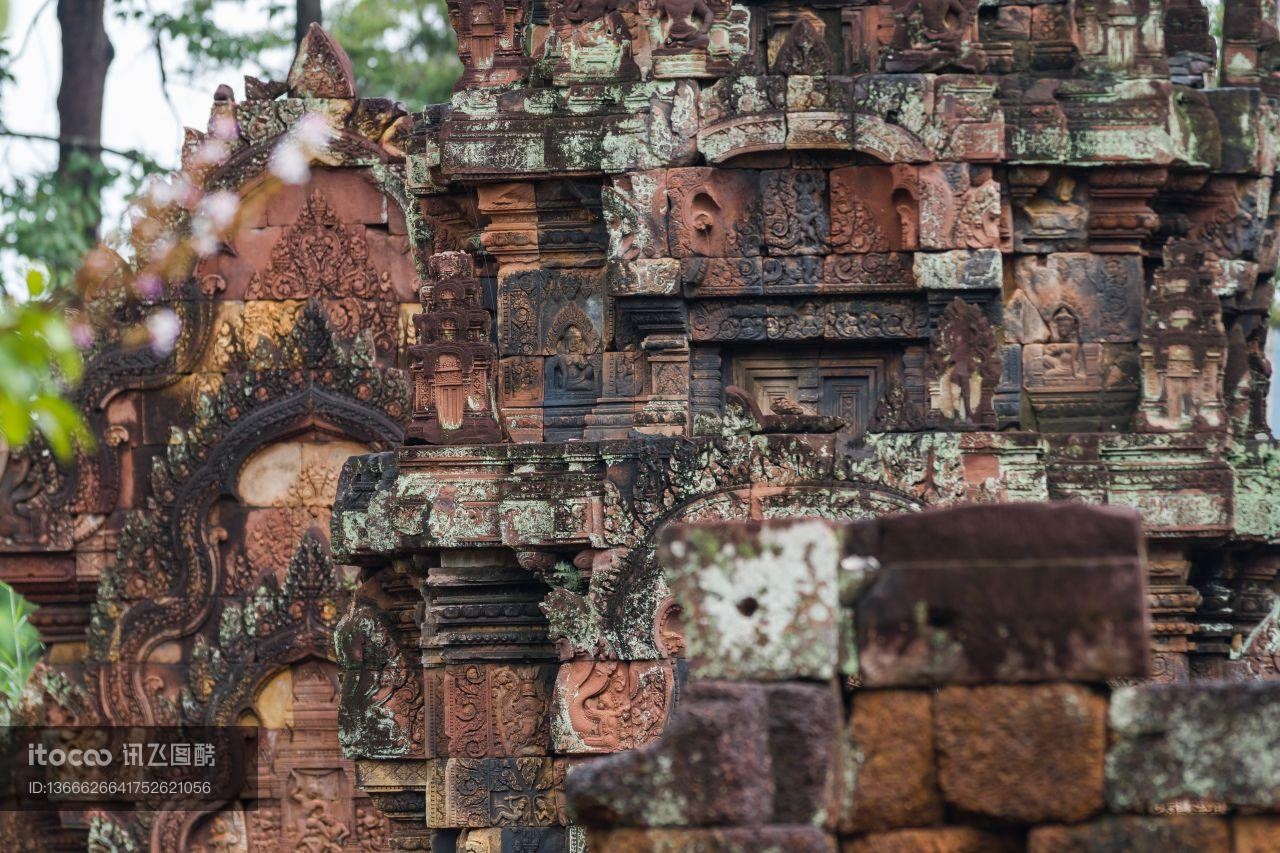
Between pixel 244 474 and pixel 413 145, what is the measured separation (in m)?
3.92

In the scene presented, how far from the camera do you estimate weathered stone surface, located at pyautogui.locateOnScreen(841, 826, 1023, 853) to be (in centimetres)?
746

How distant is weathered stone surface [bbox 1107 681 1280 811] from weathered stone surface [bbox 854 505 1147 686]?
0.12 meters

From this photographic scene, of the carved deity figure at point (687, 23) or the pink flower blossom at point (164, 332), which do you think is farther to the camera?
the pink flower blossom at point (164, 332)

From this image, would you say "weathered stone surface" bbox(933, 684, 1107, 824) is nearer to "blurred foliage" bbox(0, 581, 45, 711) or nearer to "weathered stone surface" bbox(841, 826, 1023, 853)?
"weathered stone surface" bbox(841, 826, 1023, 853)

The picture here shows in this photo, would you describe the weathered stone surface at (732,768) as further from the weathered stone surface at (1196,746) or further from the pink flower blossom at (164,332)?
the pink flower blossom at (164,332)

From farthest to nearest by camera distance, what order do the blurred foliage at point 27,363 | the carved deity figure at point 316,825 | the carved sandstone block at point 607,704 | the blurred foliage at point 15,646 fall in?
1. the blurred foliage at point 15,646
2. the carved deity figure at point 316,825
3. the carved sandstone block at point 607,704
4. the blurred foliage at point 27,363

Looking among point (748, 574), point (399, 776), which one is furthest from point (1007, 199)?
point (748, 574)

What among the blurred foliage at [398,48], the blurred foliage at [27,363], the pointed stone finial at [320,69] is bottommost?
the blurred foliage at [27,363]

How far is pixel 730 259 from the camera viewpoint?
1213 centimetres

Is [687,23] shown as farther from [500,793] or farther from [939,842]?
[939,842]

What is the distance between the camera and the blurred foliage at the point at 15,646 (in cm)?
1736

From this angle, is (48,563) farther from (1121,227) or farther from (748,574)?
(748,574)

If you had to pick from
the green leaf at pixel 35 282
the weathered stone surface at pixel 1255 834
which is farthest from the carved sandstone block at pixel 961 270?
the green leaf at pixel 35 282

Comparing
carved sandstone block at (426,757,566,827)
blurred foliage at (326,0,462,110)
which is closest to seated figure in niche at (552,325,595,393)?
carved sandstone block at (426,757,566,827)
